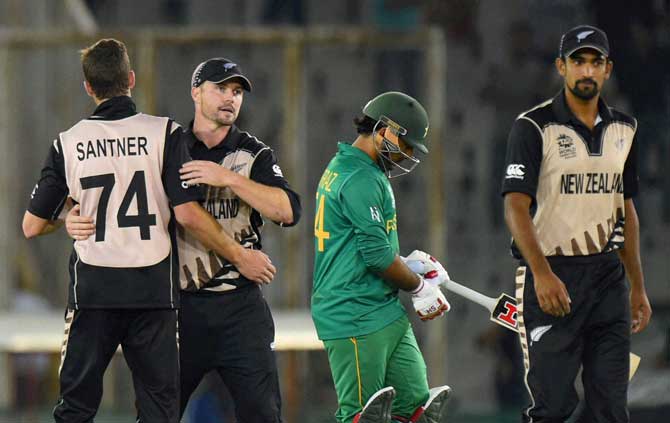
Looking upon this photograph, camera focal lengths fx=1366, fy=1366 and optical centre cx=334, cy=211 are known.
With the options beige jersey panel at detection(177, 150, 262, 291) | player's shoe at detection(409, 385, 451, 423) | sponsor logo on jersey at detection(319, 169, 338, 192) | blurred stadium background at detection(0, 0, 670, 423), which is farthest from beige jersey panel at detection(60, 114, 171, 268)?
blurred stadium background at detection(0, 0, 670, 423)

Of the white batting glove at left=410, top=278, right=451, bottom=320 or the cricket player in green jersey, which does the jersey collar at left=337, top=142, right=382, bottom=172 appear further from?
the white batting glove at left=410, top=278, right=451, bottom=320

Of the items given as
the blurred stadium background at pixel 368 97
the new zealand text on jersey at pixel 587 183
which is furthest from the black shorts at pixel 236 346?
the blurred stadium background at pixel 368 97

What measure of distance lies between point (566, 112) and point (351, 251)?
875mm

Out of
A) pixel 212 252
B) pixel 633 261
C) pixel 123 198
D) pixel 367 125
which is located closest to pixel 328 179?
pixel 367 125

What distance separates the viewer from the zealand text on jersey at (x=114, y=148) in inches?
163

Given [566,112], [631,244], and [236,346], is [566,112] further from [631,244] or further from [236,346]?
[236,346]

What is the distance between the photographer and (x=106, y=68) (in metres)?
4.17

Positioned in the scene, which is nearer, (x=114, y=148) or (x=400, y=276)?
(x=114, y=148)

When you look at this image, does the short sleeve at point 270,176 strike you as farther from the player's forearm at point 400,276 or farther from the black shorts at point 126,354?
the black shorts at point 126,354

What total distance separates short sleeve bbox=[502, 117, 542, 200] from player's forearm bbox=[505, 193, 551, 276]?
4 cm

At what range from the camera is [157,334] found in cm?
418

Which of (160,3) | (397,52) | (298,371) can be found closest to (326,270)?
(298,371)

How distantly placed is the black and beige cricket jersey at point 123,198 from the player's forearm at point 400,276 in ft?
2.33

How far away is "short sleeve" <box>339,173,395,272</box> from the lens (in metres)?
4.42
